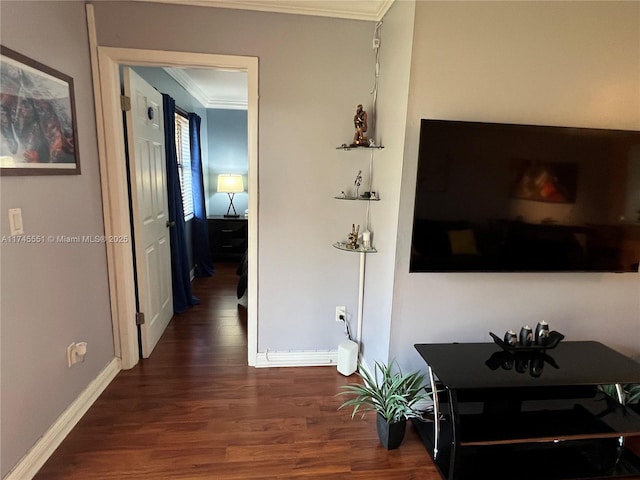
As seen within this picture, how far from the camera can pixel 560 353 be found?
6.41 ft

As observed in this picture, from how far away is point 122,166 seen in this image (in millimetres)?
2322

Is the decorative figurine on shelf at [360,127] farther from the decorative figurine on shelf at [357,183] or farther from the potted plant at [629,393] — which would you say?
the potted plant at [629,393]

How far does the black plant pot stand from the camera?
6.10ft

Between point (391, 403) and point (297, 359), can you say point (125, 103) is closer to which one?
point (297, 359)

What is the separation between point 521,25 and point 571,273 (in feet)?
4.54

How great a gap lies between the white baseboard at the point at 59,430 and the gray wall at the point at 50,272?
34mm

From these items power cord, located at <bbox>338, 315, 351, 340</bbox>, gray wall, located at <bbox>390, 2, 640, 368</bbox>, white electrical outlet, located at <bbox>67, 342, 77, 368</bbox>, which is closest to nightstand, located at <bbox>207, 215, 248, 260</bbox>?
power cord, located at <bbox>338, 315, 351, 340</bbox>

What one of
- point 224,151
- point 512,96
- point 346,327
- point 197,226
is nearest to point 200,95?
point 224,151

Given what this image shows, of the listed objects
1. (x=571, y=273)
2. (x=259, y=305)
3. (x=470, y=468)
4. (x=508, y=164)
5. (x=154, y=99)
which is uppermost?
(x=154, y=99)

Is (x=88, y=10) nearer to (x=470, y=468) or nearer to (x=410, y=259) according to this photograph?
(x=410, y=259)

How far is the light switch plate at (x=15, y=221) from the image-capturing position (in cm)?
151

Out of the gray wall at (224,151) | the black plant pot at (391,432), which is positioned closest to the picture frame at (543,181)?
the black plant pot at (391,432)

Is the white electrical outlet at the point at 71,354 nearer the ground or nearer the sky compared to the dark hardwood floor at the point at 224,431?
nearer the sky

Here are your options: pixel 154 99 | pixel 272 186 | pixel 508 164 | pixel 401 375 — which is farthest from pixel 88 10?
pixel 401 375
